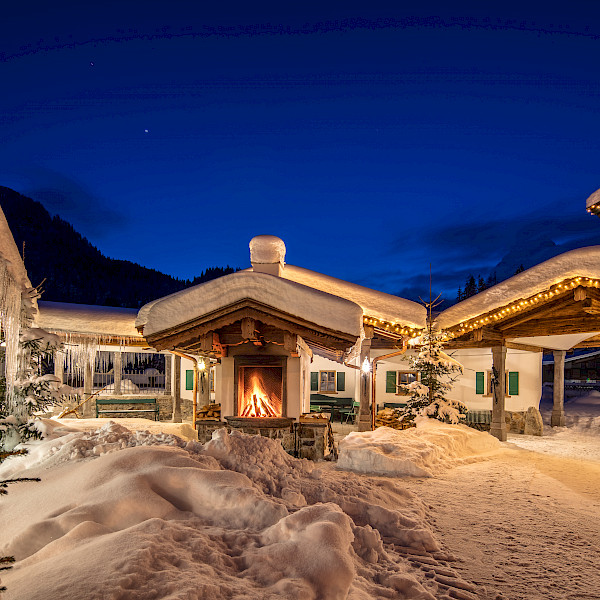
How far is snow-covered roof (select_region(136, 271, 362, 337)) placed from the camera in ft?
29.3

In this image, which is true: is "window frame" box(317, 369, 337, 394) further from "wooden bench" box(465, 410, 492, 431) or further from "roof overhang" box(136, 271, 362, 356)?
"roof overhang" box(136, 271, 362, 356)

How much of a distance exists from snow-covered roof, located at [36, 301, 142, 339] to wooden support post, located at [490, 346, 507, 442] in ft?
38.0

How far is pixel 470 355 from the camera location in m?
17.5

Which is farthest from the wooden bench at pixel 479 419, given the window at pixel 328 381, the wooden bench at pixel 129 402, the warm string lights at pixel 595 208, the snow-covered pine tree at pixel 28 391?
the snow-covered pine tree at pixel 28 391

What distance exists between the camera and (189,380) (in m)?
20.1

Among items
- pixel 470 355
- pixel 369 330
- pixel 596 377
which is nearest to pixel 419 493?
pixel 369 330

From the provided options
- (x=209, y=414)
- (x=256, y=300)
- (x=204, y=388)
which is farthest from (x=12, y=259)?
(x=204, y=388)

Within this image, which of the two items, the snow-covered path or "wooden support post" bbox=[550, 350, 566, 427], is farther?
"wooden support post" bbox=[550, 350, 566, 427]

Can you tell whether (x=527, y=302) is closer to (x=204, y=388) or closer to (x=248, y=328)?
(x=248, y=328)

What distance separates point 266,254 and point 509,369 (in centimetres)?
1116

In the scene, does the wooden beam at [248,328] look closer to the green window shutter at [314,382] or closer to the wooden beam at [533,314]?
the wooden beam at [533,314]

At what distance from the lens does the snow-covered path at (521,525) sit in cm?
426

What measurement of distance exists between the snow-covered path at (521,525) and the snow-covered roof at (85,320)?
33.3 ft

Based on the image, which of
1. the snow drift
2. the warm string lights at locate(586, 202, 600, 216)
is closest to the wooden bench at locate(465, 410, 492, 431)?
the warm string lights at locate(586, 202, 600, 216)
